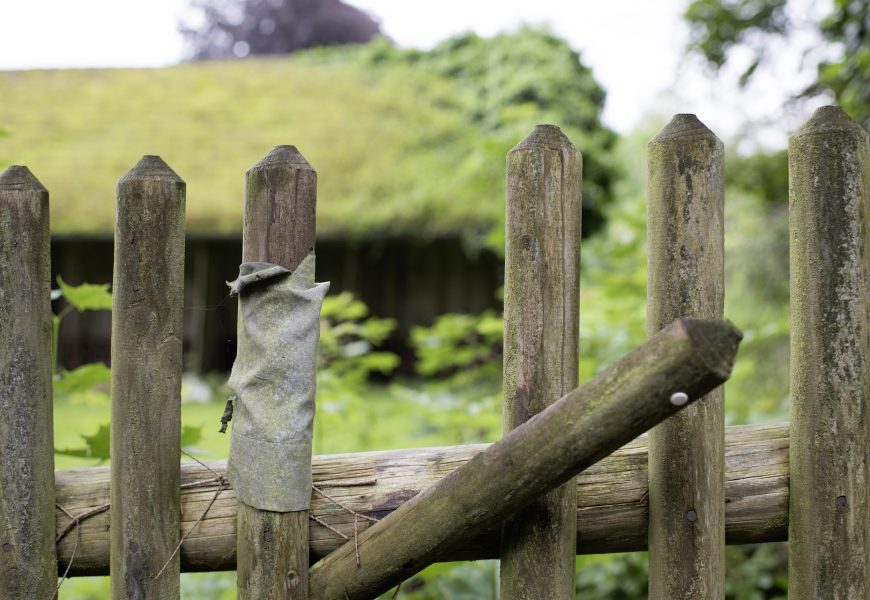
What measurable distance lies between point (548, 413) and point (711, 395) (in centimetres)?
30

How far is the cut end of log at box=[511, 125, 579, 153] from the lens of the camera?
1.10 metres

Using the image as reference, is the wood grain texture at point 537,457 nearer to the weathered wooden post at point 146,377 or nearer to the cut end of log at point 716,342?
the cut end of log at point 716,342

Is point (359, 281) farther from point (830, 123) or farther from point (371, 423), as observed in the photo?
point (830, 123)

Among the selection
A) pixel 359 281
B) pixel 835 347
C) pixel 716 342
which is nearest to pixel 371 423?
pixel 835 347

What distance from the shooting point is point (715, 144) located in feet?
3.61

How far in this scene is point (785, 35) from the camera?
3.46 meters

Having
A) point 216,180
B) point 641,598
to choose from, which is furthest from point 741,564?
point 216,180

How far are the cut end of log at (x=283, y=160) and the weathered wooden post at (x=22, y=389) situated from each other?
37 centimetres

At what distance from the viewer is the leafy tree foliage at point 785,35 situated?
1985mm

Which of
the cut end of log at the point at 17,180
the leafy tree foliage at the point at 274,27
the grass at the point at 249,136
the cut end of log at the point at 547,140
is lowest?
the cut end of log at the point at 17,180

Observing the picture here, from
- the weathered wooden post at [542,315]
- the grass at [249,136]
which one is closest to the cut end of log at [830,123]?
the weathered wooden post at [542,315]

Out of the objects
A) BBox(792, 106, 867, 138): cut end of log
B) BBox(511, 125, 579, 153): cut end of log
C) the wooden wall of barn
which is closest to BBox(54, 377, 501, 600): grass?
BBox(511, 125, 579, 153): cut end of log

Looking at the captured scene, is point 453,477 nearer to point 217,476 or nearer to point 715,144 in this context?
point 217,476

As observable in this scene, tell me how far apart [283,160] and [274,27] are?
31536 mm
